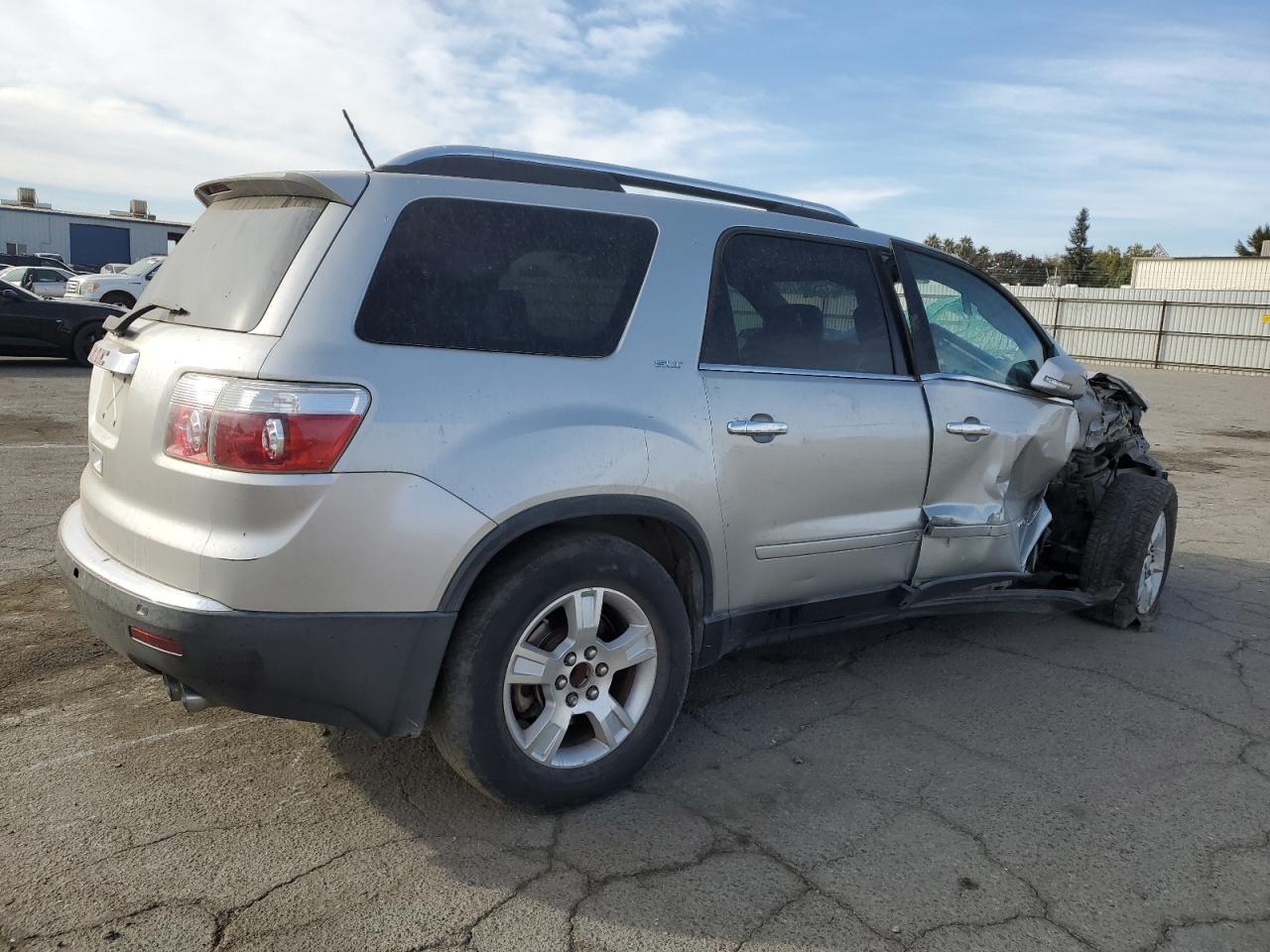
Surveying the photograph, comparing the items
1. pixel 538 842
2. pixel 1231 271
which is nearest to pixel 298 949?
pixel 538 842

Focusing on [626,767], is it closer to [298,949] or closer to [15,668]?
[298,949]

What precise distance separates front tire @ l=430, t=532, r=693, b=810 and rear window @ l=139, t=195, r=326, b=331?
Answer: 40.1 inches

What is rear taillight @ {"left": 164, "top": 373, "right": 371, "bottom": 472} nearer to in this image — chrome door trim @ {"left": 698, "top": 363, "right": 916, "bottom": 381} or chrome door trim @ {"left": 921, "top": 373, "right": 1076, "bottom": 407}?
chrome door trim @ {"left": 698, "top": 363, "right": 916, "bottom": 381}

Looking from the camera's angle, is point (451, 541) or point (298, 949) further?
point (451, 541)

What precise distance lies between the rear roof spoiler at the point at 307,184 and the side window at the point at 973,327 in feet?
7.76

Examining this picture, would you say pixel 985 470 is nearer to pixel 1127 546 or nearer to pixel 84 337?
pixel 1127 546

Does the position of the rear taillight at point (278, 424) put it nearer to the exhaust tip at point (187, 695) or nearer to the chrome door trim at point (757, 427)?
the exhaust tip at point (187, 695)

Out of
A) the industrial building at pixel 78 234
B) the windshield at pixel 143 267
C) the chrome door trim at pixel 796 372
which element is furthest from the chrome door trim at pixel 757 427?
the industrial building at pixel 78 234

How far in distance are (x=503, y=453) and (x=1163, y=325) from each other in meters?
33.4

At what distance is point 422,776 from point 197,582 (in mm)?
1052

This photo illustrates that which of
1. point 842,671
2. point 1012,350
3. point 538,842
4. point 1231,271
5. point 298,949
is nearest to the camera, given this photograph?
point 298,949

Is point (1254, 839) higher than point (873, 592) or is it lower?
lower

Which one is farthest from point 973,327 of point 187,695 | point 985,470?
point 187,695

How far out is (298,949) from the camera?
7.93 feet
